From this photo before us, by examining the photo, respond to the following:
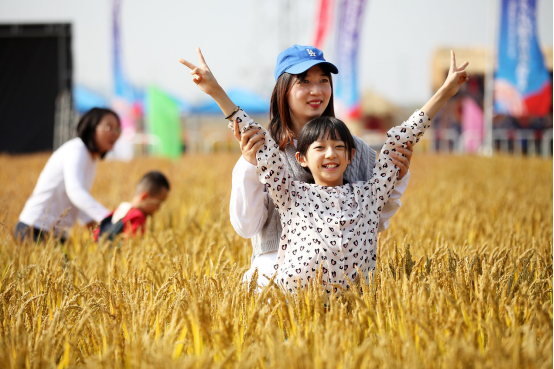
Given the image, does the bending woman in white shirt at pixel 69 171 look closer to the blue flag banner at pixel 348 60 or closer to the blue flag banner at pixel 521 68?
the blue flag banner at pixel 521 68

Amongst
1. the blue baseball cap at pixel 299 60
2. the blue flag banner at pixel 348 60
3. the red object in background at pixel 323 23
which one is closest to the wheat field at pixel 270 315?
the blue baseball cap at pixel 299 60

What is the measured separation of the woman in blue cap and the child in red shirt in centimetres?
139

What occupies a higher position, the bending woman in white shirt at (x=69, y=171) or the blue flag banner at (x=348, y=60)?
the blue flag banner at (x=348, y=60)

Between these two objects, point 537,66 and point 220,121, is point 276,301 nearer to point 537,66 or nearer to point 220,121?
point 537,66

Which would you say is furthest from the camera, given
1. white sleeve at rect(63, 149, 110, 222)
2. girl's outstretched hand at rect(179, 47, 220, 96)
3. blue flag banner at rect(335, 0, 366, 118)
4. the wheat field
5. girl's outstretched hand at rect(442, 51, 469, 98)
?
blue flag banner at rect(335, 0, 366, 118)

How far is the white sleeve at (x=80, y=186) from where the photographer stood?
293cm

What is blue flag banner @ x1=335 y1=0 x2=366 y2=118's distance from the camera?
35.3ft

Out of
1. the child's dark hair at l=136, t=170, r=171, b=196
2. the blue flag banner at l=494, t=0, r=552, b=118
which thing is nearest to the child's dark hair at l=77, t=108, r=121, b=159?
the child's dark hair at l=136, t=170, r=171, b=196

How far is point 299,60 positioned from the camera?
177 centimetres

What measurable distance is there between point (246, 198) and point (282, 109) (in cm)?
35

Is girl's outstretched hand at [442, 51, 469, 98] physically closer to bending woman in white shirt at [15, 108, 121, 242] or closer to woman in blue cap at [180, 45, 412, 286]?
woman in blue cap at [180, 45, 412, 286]

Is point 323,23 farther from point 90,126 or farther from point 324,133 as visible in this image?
point 324,133

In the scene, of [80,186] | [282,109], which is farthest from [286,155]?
[80,186]

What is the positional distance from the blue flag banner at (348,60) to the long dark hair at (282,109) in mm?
9158
